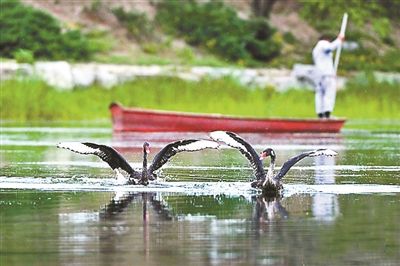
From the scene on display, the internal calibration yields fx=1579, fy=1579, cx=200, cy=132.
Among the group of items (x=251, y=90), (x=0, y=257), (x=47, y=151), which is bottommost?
(x=0, y=257)

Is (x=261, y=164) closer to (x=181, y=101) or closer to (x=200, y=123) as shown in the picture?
(x=200, y=123)

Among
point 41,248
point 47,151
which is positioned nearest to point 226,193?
point 41,248

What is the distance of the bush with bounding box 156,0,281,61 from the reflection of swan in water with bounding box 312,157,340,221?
92.0 feet

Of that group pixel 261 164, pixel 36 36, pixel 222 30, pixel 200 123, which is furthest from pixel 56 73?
pixel 261 164

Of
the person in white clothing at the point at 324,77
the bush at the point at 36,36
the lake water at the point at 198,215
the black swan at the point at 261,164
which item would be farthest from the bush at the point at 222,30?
the black swan at the point at 261,164

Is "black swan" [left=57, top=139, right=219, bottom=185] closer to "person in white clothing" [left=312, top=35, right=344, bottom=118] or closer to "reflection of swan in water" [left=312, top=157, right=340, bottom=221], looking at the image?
"reflection of swan in water" [left=312, top=157, right=340, bottom=221]

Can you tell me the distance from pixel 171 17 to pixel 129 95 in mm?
8792

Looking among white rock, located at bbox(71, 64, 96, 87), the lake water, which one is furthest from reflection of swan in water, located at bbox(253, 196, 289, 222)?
white rock, located at bbox(71, 64, 96, 87)

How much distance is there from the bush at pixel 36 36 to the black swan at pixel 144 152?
2614cm

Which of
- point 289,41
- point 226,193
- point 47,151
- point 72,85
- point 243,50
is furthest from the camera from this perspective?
point 289,41

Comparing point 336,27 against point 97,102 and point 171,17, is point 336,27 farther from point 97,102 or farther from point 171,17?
point 97,102

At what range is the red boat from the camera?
32.2m

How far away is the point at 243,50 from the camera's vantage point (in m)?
48.9

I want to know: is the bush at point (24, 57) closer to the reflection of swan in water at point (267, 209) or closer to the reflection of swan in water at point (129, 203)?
the reflection of swan in water at point (129, 203)
